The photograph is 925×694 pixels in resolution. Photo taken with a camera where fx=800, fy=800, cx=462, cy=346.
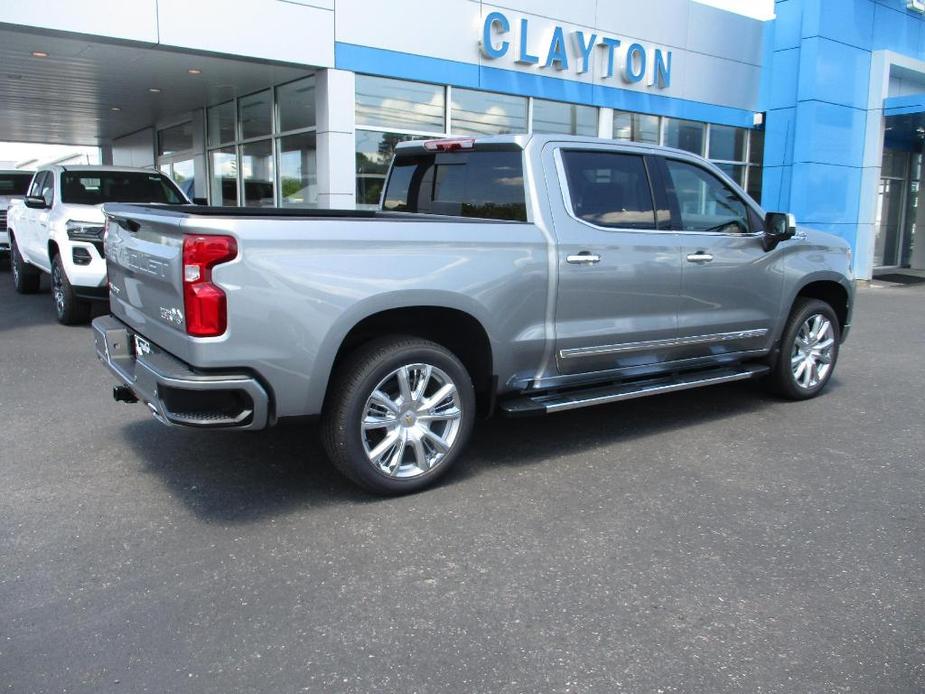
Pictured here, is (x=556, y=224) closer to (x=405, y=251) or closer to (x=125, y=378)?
(x=405, y=251)

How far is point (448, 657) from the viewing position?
9.08 feet

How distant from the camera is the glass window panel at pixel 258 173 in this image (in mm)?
14262

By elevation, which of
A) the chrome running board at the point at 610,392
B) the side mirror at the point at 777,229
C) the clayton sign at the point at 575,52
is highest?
the clayton sign at the point at 575,52

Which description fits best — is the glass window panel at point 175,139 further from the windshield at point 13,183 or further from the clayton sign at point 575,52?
the clayton sign at point 575,52

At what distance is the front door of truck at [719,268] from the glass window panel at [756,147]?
14.2m

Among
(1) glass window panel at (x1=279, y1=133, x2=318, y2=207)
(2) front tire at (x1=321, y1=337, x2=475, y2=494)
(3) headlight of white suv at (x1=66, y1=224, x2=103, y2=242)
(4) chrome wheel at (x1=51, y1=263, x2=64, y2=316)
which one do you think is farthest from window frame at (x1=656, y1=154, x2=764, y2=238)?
(1) glass window panel at (x1=279, y1=133, x2=318, y2=207)

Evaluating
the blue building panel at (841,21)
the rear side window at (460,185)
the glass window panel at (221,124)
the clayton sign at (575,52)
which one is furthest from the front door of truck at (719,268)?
the blue building panel at (841,21)

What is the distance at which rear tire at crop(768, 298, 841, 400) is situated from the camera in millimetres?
6078

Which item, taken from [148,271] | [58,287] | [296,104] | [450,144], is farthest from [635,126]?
[148,271]

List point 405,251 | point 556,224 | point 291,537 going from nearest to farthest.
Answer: point 291,537, point 405,251, point 556,224

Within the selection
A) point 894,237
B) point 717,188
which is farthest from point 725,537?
point 894,237

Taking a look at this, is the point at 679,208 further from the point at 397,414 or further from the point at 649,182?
the point at 397,414

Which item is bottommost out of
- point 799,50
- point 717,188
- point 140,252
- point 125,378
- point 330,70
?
point 125,378

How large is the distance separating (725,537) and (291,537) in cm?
202
